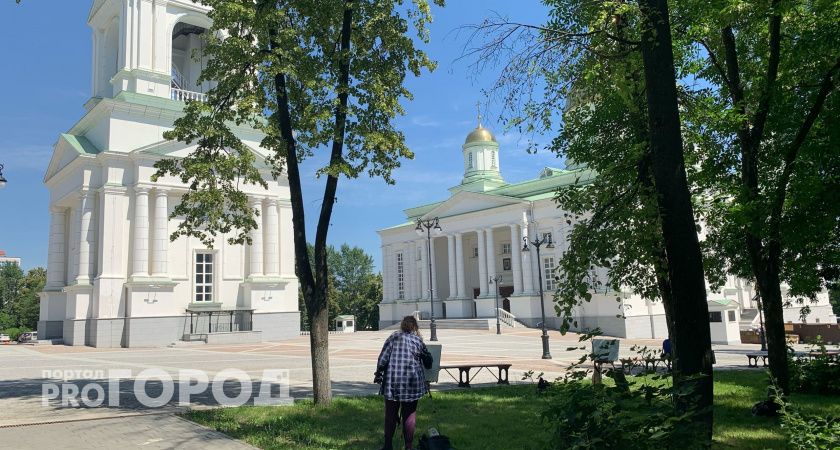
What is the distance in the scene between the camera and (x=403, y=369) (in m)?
6.91

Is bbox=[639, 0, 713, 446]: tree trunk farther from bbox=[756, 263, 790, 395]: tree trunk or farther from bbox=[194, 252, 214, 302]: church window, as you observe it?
bbox=[194, 252, 214, 302]: church window

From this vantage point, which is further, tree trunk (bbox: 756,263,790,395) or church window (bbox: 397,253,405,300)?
church window (bbox: 397,253,405,300)

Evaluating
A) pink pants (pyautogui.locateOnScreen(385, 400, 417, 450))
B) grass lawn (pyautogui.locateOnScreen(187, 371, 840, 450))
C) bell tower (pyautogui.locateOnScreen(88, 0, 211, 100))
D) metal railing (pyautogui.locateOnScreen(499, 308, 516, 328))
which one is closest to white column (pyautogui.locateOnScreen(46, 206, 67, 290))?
bell tower (pyautogui.locateOnScreen(88, 0, 211, 100))

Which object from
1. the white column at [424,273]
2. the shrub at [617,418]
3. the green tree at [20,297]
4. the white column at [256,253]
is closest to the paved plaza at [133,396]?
the shrub at [617,418]

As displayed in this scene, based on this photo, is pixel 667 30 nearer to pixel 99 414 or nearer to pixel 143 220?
pixel 99 414

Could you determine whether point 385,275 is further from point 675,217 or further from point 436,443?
point 675,217

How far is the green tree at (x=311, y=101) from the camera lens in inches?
417

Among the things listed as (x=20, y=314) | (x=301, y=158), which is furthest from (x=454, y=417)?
(x=20, y=314)

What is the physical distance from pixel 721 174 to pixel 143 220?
31.5 metres

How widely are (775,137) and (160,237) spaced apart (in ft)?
104

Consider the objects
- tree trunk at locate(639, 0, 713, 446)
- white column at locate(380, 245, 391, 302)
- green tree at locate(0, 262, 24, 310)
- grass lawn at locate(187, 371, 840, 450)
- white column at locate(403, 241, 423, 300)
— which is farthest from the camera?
green tree at locate(0, 262, 24, 310)

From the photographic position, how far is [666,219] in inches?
220

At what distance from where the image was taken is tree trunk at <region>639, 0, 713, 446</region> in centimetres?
539

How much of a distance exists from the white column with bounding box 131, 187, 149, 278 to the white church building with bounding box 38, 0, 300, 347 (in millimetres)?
55
